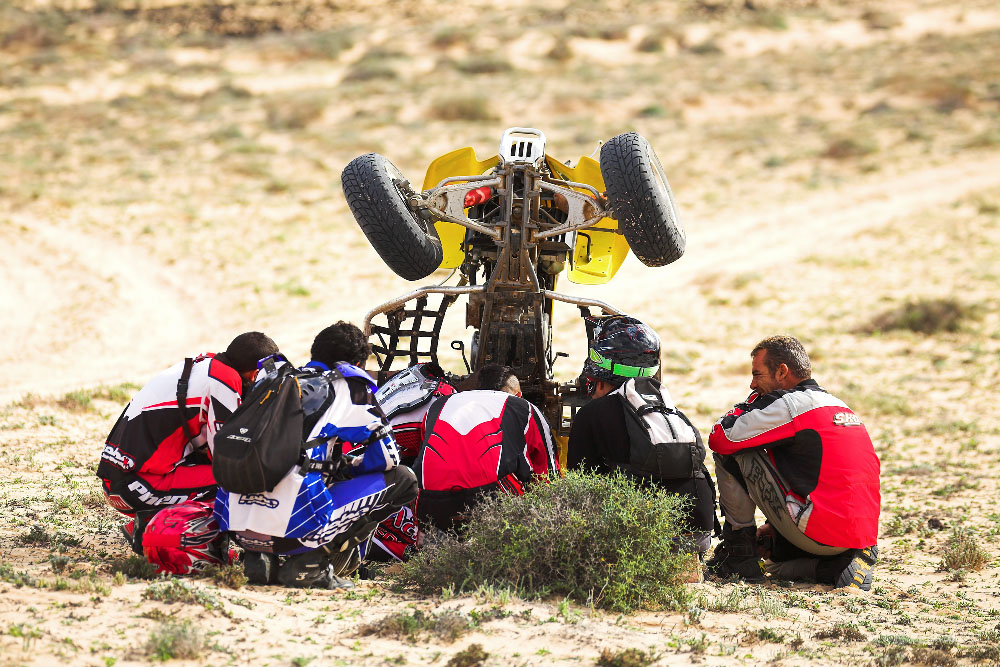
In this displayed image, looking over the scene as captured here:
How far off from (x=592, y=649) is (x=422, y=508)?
1464mm

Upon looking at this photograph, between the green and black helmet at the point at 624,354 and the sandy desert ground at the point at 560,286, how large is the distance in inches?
49.6

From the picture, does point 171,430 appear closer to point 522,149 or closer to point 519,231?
point 519,231

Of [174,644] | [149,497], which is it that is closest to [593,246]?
[149,497]

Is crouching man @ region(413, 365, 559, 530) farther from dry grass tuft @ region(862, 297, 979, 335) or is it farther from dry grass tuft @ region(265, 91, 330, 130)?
dry grass tuft @ region(265, 91, 330, 130)

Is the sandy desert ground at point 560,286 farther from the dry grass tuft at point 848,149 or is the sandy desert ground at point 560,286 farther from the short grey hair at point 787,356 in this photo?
the short grey hair at point 787,356

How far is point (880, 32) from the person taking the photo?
40438mm

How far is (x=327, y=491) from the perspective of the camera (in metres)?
4.59

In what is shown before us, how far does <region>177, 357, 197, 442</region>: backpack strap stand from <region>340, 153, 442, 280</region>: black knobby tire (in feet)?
4.93

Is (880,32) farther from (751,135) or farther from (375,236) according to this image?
(375,236)

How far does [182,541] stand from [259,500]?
499 mm

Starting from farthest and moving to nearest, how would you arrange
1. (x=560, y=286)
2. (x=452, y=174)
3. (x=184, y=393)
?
(x=560, y=286)
(x=452, y=174)
(x=184, y=393)

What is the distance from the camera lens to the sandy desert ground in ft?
14.1

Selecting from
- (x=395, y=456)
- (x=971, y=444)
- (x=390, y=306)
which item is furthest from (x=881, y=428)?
(x=395, y=456)

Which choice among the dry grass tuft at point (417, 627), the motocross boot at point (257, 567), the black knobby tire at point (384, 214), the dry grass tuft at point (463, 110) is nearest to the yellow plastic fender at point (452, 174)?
the black knobby tire at point (384, 214)
